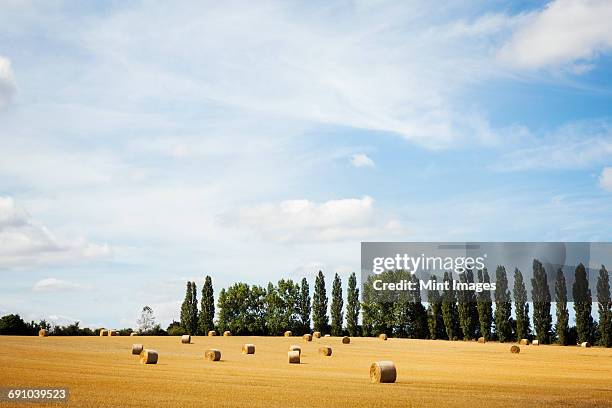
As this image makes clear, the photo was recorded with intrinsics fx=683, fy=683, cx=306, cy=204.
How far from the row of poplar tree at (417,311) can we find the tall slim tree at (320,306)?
0.59ft

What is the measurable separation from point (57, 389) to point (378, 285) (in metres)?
106

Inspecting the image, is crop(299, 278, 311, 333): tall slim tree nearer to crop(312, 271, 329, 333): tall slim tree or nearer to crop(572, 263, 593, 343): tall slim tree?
crop(312, 271, 329, 333): tall slim tree

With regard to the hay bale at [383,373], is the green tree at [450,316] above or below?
above

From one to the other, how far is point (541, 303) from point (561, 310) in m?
3.59

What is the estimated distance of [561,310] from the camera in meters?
99.9

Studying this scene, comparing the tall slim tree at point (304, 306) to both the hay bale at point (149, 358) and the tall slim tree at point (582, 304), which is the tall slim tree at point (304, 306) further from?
the hay bale at point (149, 358)

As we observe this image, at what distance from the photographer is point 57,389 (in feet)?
77.5

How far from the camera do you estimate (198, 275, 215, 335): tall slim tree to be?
399ft

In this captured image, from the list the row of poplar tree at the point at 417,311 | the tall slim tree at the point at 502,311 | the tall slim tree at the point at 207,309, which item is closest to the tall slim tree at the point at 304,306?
the row of poplar tree at the point at 417,311

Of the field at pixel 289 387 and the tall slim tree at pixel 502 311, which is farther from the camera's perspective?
the tall slim tree at pixel 502 311

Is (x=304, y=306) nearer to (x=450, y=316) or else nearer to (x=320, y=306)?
(x=320, y=306)

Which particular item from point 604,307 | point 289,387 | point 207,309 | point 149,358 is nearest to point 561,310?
point 604,307

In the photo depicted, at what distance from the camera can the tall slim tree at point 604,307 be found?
95.0 metres

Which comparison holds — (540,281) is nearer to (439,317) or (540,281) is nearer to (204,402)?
(439,317)
